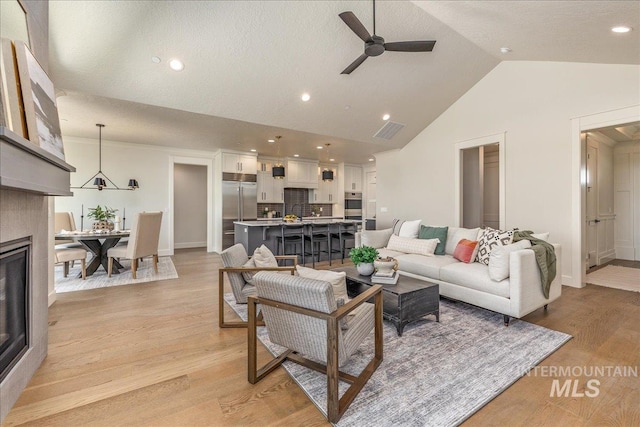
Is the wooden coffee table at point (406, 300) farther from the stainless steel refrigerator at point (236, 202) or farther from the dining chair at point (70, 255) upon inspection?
the stainless steel refrigerator at point (236, 202)

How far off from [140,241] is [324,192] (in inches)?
212

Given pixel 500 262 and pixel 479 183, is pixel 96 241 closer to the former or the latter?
pixel 500 262

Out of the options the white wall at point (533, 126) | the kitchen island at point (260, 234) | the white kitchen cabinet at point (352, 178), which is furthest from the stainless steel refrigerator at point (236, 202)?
the white wall at point (533, 126)

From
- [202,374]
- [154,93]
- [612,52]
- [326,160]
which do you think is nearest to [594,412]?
[202,374]

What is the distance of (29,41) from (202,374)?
259 centimetres

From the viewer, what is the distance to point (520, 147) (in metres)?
4.79

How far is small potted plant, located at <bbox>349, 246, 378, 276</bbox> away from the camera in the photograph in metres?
2.98

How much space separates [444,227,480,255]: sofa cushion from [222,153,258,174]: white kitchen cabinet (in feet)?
16.9

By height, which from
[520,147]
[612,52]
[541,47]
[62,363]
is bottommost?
[62,363]

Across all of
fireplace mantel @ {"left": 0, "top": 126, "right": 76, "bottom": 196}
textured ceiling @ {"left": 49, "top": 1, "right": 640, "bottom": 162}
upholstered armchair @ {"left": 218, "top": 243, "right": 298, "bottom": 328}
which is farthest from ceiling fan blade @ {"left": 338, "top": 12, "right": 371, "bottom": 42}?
fireplace mantel @ {"left": 0, "top": 126, "right": 76, "bottom": 196}

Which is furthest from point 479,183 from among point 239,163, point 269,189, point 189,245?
point 189,245

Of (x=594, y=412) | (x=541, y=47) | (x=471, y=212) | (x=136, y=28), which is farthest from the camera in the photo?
(x=471, y=212)

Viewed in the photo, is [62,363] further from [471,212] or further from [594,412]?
[471,212]

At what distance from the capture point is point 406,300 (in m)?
2.63
